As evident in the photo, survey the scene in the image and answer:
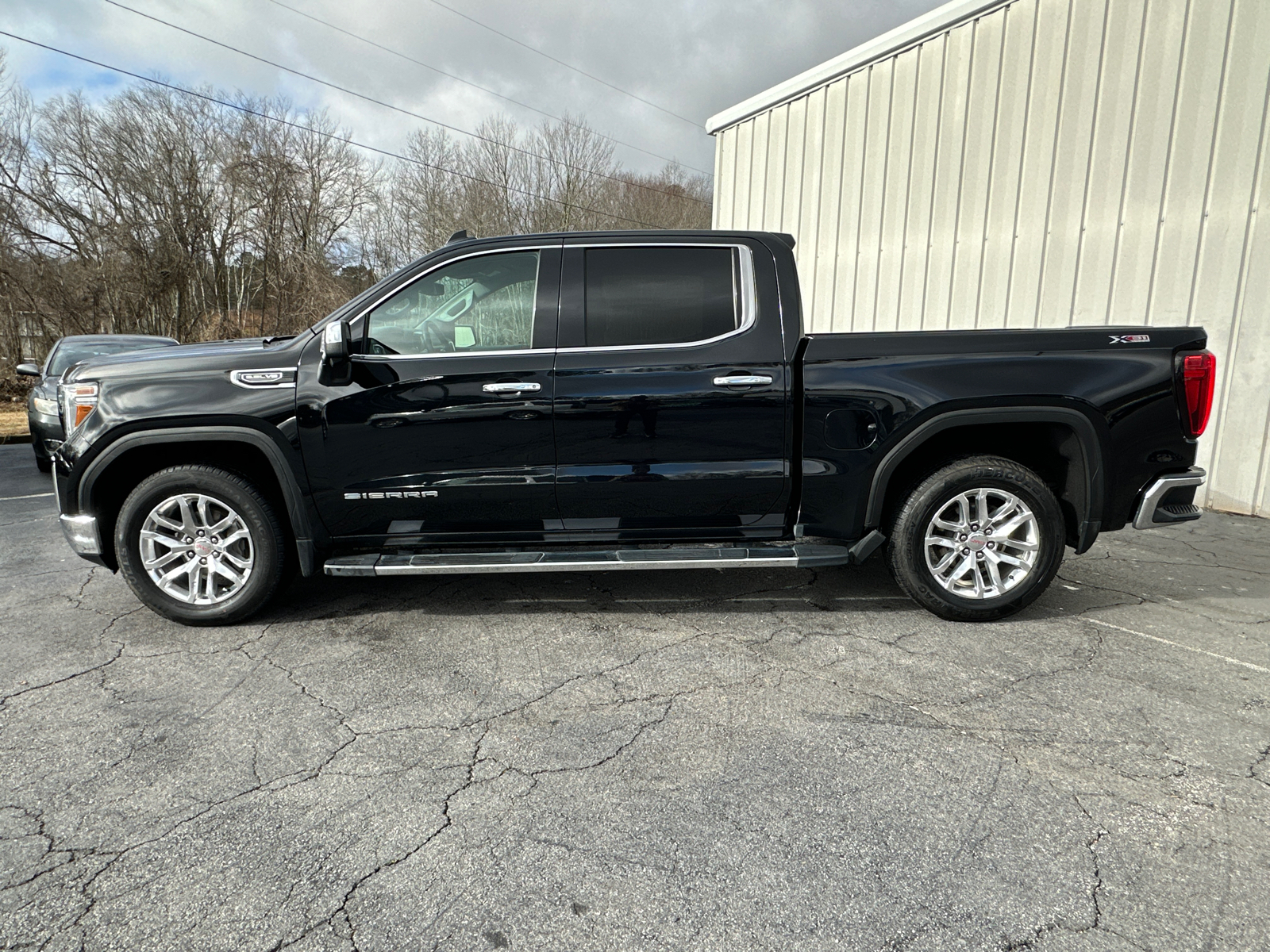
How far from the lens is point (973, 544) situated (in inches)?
157

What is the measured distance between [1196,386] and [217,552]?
16.6ft

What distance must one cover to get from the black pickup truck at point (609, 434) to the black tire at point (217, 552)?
0.01 metres

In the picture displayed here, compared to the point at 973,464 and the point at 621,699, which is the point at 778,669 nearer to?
the point at 621,699

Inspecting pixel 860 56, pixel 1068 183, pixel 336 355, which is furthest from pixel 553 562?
pixel 860 56

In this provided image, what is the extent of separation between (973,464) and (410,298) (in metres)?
3.05

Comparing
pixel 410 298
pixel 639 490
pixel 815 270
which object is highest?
pixel 815 270

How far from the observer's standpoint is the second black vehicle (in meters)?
8.13

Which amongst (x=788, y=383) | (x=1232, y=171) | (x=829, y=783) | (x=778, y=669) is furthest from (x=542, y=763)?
(x=1232, y=171)

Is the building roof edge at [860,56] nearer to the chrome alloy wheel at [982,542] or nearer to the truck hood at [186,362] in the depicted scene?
the chrome alloy wheel at [982,542]

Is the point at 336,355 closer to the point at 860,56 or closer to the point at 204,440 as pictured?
the point at 204,440

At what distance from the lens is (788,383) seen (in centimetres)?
390

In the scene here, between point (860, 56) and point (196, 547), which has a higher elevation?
point (860, 56)

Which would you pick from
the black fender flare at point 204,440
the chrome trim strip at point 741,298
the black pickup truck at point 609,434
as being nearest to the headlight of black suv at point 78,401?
the black pickup truck at point 609,434

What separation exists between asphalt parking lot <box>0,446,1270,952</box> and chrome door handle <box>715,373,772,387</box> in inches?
50.1
